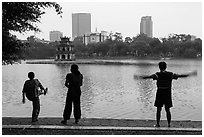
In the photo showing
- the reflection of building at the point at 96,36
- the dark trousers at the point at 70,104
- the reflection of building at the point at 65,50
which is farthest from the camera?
the reflection of building at the point at 96,36

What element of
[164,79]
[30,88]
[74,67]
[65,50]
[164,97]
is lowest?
[164,97]

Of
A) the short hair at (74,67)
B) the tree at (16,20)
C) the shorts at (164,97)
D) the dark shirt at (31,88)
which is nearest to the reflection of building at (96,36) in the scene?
the tree at (16,20)

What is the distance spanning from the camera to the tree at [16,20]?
6.30m

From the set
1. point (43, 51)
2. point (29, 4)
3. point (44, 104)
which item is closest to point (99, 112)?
point (44, 104)

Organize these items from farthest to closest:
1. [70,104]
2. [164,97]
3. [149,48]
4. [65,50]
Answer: [149,48] → [65,50] → [70,104] → [164,97]

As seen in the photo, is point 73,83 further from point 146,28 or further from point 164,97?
point 146,28

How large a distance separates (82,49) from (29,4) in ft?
263

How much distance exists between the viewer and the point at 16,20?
6836mm

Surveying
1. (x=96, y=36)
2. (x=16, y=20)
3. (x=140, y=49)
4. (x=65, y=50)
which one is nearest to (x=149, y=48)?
(x=140, y=49)

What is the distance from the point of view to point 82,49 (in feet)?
285

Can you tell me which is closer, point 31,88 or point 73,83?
point 73,83

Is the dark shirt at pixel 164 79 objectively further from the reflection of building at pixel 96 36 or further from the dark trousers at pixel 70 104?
the reflection of building at pixel 96 36

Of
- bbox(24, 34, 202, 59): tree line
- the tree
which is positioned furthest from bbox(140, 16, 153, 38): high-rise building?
the tree

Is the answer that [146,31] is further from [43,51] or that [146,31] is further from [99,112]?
[99,112]
